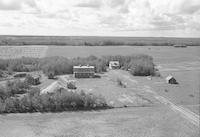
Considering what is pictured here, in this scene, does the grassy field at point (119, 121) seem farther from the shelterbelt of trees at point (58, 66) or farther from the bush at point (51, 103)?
the shelterbelt of trees at point (58, 66)

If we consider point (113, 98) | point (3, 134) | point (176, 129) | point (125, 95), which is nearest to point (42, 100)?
point (3, 134)

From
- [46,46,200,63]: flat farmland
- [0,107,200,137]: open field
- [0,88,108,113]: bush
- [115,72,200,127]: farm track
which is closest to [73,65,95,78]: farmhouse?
[115,72,200,127]: farm track

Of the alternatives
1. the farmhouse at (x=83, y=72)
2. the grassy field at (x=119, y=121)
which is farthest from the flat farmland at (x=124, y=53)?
the grassy field at (x=119, y=121)

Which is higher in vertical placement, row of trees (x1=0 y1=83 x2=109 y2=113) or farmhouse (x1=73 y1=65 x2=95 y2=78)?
farmhouse (x1=73 y1=65 x2=95 y2=78)

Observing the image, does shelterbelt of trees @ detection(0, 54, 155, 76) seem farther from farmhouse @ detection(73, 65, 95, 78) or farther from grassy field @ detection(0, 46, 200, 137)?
grassy field @ detection(0, 46, 200, 137)

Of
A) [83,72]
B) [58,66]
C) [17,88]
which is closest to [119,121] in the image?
[17,88]

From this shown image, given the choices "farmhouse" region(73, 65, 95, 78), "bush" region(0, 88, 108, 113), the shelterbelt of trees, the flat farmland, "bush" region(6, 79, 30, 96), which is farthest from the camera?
the flat farmland

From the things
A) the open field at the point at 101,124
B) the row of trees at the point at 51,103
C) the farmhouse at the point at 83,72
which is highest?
the farmhouse at the point at 83,72

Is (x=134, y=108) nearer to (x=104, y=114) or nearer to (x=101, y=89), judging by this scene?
(x=104, y=114)

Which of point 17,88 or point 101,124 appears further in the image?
point 17,88

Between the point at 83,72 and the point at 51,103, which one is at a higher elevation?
the point at 83,72

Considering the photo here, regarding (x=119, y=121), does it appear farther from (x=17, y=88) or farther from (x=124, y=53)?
(x=124, y=53)
